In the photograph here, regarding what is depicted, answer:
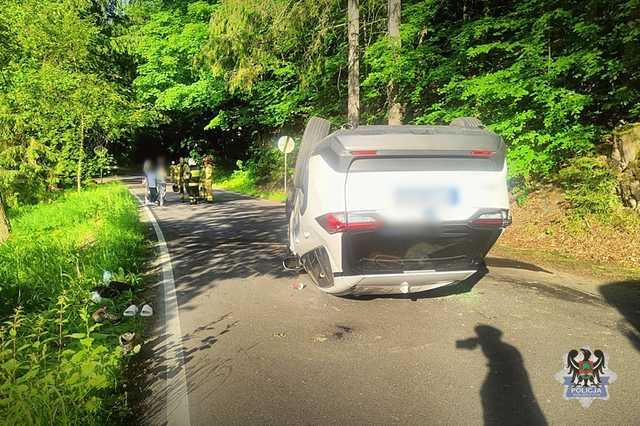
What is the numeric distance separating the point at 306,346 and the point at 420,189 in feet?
5.96

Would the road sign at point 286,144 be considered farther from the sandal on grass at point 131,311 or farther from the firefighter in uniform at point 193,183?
the sandal on grass at point 131,311

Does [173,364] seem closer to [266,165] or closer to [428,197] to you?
[428,197]

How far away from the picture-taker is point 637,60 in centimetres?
→ 825

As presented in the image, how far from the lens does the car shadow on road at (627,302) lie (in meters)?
4.57

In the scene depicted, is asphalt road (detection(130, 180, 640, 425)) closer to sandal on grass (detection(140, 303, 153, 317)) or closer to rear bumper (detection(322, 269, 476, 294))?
sandal on grass (detection(140, 303, 153, 317))

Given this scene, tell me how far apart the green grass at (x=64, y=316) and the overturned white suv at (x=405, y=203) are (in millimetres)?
2187

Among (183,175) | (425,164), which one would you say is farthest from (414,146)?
(183,175)

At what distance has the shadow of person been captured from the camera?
3.15 meters

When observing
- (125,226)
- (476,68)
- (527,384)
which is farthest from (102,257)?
(476,68)

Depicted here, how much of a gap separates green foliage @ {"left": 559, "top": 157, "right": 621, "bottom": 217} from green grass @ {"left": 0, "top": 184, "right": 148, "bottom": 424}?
8009 millimetres

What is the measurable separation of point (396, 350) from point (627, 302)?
3167 millimetres

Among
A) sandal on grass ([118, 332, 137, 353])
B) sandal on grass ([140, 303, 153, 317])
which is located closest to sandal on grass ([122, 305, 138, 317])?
sandal on grass ([140, 303, 153, 317])

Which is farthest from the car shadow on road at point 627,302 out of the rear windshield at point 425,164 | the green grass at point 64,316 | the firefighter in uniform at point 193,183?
the firefighter in uniform at point 193,183

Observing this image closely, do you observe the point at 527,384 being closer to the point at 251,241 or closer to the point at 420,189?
the point at 420,189
